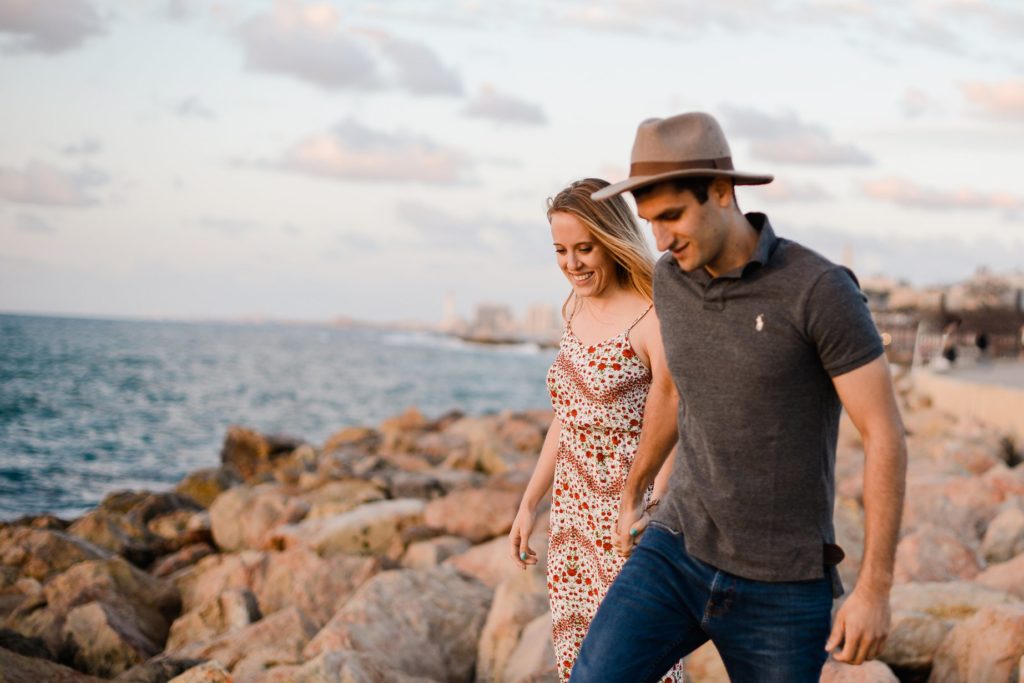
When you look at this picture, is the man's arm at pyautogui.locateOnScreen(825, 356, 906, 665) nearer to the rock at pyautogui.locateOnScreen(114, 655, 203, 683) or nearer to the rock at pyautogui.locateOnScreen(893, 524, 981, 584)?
the rock at pyautogui.locateOnScreen(114, 655, 203, 683)

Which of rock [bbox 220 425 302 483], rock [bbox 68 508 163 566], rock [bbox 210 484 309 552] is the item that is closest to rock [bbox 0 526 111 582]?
rock [bbox 68 508 163 566]

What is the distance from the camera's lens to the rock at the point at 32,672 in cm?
475

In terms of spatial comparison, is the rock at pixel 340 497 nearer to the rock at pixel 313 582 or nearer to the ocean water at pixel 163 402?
the rock at pixel 313 582

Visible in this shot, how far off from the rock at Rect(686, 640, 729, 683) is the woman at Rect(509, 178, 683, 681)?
1.26m

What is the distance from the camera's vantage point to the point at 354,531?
788 cm

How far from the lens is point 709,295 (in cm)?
251

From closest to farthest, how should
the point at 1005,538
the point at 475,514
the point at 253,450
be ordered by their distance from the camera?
1. the point at 1005,538
2. the point at 475,514
3. the point at 253,450

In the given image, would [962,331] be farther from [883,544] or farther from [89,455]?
[883,544]

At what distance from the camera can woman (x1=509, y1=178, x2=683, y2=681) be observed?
3.32 metres

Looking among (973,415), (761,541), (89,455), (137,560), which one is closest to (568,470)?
(761,541)

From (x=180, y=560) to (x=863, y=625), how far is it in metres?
7.60

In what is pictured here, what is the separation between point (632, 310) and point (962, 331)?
122 feet

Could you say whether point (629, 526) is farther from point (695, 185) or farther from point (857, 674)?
point (857, 674)

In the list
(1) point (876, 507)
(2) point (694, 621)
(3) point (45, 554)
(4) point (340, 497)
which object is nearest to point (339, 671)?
(2) point (694, 621)
